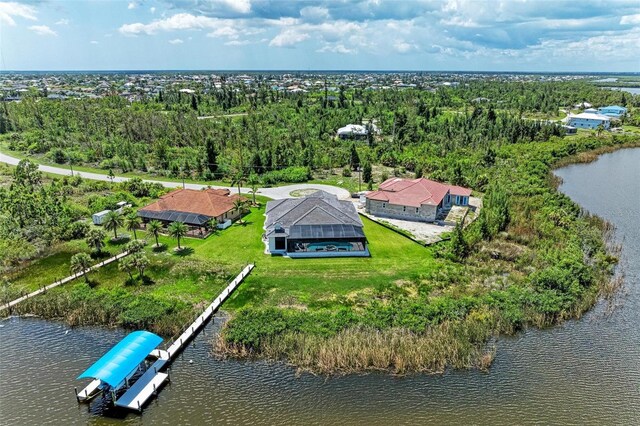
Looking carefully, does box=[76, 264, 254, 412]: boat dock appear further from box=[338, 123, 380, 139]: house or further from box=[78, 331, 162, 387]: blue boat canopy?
box=[338, 123, 380, 139]: house

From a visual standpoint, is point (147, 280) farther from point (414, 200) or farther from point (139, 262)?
point (414, 200)

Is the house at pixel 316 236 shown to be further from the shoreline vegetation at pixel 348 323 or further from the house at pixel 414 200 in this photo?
the house at pixel 414 200

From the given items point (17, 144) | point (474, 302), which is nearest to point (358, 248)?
Answer: point (474, 302)

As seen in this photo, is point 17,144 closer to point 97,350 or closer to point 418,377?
point 97,350

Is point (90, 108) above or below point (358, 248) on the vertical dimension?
above

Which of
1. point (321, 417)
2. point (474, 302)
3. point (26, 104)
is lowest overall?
point (321, 417)

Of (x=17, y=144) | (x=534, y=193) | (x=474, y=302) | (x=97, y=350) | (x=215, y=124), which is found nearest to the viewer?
(x=97, y=350)

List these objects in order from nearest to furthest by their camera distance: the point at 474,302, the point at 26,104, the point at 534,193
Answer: the point at 474,302, the point at 534,193, the point at 26,104
